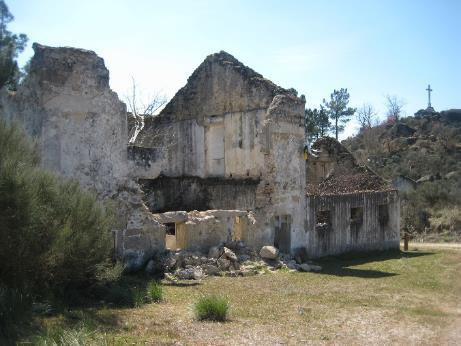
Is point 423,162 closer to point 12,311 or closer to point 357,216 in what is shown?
point 357,216

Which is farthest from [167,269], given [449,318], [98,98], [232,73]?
[232,73]

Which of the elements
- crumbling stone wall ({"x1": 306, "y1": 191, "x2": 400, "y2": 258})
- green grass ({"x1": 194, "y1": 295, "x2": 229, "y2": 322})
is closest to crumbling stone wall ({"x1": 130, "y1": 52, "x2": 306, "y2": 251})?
crumbling stone wall ({"x1": 306, "y1": 191, "x2": 400, "y2": 258})

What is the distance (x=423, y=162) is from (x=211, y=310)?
37618 mm

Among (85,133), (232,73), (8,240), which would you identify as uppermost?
(232,73)

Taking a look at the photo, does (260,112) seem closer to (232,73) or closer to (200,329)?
(232,73)

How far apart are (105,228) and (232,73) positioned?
1007cm

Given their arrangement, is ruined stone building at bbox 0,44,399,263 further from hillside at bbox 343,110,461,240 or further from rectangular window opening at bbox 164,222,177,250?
hillside at bbox 343,110,461,240

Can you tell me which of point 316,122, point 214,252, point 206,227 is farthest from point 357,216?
point 316,122

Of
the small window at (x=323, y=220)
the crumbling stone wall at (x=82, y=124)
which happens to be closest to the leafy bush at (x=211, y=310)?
the crumbling stone wall at (x=82, y=124)

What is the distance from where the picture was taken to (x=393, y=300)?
424 inches

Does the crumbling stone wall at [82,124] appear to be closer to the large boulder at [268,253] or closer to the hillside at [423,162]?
the large boulder at [268,253]

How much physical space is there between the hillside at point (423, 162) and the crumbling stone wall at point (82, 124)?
19.0 meters

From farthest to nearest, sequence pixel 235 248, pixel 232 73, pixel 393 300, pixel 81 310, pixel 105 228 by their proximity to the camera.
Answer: pixel 232 73
pixel 235 248
pixel 393 300
pixel 105 228
pixel 81 310

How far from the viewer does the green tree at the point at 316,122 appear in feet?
127
